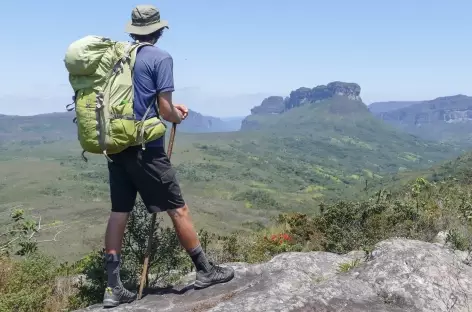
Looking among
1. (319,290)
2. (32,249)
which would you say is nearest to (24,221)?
(32,249)

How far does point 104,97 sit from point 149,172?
32.5 inches

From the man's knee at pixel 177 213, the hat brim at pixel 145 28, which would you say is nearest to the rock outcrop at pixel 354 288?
the man's knee at pixel 177 213

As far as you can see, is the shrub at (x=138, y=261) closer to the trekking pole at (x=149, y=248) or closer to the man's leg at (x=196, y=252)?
the trekking pole at (x=149, y=248)

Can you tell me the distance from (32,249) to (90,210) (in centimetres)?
13239

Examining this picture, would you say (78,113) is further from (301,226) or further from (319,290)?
(301,226)

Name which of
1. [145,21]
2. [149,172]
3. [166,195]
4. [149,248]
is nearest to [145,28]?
[145,21]

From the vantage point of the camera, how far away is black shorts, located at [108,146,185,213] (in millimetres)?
4277

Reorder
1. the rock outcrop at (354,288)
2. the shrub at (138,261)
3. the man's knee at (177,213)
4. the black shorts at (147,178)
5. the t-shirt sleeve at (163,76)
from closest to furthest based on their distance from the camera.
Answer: the rock outcrop at (354,288) → the t-shirt sleeve at (163,76) → the black shorts at (147,178) → the man's knee at (177,213) → the shrub at (138,261)

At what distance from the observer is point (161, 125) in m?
4.28

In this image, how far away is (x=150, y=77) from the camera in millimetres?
4223

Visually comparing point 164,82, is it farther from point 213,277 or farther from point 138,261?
point 138,261

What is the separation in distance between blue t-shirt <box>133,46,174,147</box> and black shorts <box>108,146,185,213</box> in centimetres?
16

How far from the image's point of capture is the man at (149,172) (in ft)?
13.8

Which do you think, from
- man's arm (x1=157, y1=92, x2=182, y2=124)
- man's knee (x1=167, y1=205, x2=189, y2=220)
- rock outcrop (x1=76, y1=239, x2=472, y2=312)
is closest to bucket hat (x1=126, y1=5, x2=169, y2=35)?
man's arm (x1=157, y1=92, x2=182, y2=124)
